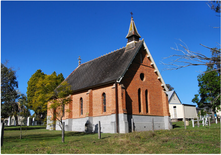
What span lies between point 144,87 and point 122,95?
520cm

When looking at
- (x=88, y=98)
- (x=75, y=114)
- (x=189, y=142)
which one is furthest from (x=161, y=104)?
(x=189, y=142)

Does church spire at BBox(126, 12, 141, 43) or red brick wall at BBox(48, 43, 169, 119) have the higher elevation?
church spire at BBox(126, 12, 141, 43)

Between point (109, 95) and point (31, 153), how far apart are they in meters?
14.0

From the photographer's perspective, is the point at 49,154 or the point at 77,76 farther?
the point at 77,76

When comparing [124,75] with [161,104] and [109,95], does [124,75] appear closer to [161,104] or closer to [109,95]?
[109,95]

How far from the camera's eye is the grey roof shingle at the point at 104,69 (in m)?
24.9

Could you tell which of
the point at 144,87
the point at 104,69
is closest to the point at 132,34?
the point at 104,69

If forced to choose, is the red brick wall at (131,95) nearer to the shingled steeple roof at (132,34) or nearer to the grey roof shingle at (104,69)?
the grey roof shingle at (104,69)

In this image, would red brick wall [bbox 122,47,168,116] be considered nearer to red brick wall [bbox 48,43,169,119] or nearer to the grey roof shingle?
red brick wall [bbox 48,43,169,119]

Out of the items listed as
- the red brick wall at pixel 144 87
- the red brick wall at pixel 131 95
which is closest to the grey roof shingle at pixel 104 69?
the red brick wall at pixel 131 95

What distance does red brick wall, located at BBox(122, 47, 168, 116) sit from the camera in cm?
2425

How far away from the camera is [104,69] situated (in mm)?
28234

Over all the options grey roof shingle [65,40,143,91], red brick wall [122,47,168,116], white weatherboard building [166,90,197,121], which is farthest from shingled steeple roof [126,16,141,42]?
white weatherboard building [166,90,197,121]

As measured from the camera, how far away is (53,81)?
20875 mm
